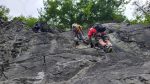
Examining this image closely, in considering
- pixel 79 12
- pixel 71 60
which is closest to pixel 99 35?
pixel 71 60

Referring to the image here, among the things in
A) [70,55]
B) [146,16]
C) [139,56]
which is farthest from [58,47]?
[146,16]

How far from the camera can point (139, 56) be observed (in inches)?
952

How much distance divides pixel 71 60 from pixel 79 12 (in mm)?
32206

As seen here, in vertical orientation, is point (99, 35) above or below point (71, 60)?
above

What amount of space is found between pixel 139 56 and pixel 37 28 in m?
11.5

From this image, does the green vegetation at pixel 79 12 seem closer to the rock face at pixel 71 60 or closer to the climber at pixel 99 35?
Result: the rock face at pixel 71 60

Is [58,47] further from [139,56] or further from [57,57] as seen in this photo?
[139,56]

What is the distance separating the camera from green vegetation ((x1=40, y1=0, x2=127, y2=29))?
182ft

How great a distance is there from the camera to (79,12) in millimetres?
56219

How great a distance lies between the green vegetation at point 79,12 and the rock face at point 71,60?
23.8 meters

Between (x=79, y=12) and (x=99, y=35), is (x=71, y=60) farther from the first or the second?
(x=79, y=12)

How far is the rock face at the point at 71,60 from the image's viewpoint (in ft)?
69.4

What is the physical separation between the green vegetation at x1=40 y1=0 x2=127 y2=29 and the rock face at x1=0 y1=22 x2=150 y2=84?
78.0ft

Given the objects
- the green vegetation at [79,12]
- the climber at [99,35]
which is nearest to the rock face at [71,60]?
the climber at [99,35]
